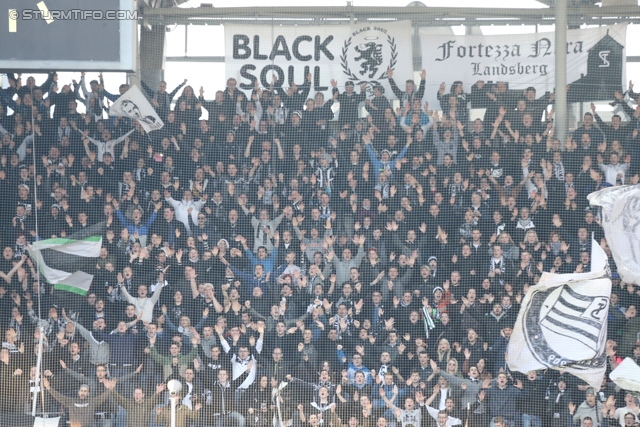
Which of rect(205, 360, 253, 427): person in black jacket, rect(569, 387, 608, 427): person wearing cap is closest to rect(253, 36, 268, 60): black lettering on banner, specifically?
rect(205, 360, 253, 427): person in black jacket

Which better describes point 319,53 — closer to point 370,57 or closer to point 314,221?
point 370,57

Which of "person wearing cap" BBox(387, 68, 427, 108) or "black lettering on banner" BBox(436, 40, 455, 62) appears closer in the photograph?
"person wearing cap" BBox(387, 68, 427, 108)

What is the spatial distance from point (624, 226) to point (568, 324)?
1165 mm

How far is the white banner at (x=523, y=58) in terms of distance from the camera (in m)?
14.3

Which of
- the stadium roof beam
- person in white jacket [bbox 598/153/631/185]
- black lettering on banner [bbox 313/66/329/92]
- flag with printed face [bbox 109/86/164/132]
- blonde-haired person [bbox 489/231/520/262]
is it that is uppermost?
the stadium roof beam

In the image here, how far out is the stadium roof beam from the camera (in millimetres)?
14633

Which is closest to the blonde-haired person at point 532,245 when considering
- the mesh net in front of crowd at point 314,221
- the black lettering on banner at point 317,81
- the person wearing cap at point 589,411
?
the mesh net in front of crowd at point 314,221

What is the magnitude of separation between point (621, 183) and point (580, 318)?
3810 mm

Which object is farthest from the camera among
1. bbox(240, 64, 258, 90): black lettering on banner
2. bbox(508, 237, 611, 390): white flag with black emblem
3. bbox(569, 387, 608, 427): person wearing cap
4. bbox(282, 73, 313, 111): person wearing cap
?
bbox(240, 64, 258, 90): black lettering on banner

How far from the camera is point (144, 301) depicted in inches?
503

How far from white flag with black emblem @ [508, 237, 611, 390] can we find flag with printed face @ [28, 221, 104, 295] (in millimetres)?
5787

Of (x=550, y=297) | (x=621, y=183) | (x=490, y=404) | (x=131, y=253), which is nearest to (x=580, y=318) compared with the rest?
(x=550, y=297)

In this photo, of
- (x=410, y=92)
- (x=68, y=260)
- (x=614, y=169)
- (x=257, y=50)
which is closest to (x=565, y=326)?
(x=614, y=169)

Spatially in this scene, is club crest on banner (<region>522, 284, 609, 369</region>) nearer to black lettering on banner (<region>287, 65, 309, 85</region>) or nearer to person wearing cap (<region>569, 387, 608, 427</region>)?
person wearing cap (<region>569, 387, 608, 427</region>)
